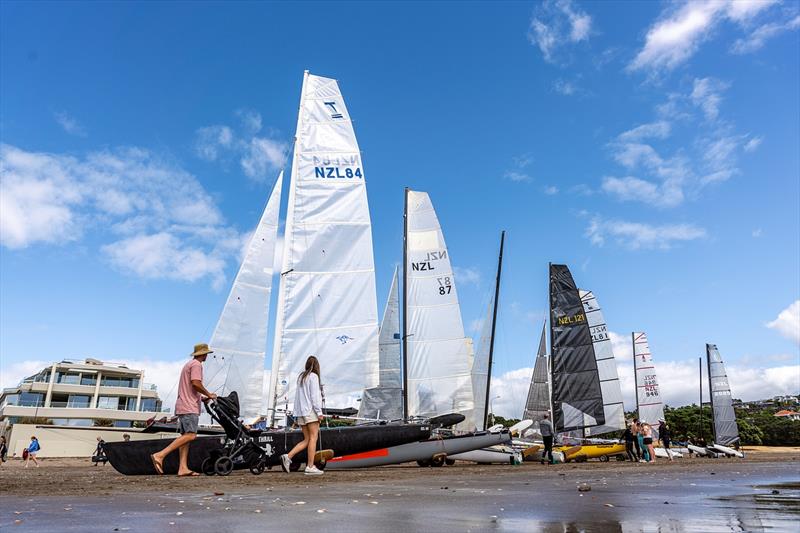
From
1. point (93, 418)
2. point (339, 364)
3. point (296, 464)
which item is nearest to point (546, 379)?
point (339, 364)

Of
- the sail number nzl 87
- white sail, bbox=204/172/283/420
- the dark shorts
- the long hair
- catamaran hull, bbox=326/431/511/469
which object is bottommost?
catamaran hull, bbox=326/431/511/469

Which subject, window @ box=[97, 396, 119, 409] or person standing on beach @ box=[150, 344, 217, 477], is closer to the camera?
person standing on beach @ box=[150, 344, 217, 477]

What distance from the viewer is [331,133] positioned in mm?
20047

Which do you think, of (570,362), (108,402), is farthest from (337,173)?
(108,402)

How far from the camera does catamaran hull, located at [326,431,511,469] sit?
47.6 feet

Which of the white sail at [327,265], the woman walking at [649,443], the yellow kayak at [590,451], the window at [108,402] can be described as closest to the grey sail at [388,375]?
the white sail at [327,265]

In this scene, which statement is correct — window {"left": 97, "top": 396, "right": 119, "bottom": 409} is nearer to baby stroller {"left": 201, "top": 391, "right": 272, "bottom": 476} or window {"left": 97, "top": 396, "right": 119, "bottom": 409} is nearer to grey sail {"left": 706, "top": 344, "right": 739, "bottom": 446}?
grey sail {"left": 706, "top": 344, "right": 739, "bottom": 446}

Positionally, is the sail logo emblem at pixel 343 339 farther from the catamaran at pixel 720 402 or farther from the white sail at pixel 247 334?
the catamaran at pixel 720 402

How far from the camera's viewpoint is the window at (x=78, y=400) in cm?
6274

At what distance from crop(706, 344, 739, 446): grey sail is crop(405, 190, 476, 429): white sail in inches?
1235

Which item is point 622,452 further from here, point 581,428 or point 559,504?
point 559,504

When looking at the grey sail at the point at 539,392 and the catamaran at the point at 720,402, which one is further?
the catamaran at the point at 720,402

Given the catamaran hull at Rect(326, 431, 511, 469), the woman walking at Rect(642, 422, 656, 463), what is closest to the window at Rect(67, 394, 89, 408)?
the catamaran hull at Rect(326, 431, 511, 469)

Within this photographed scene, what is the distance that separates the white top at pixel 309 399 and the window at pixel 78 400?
64349 millimetres
